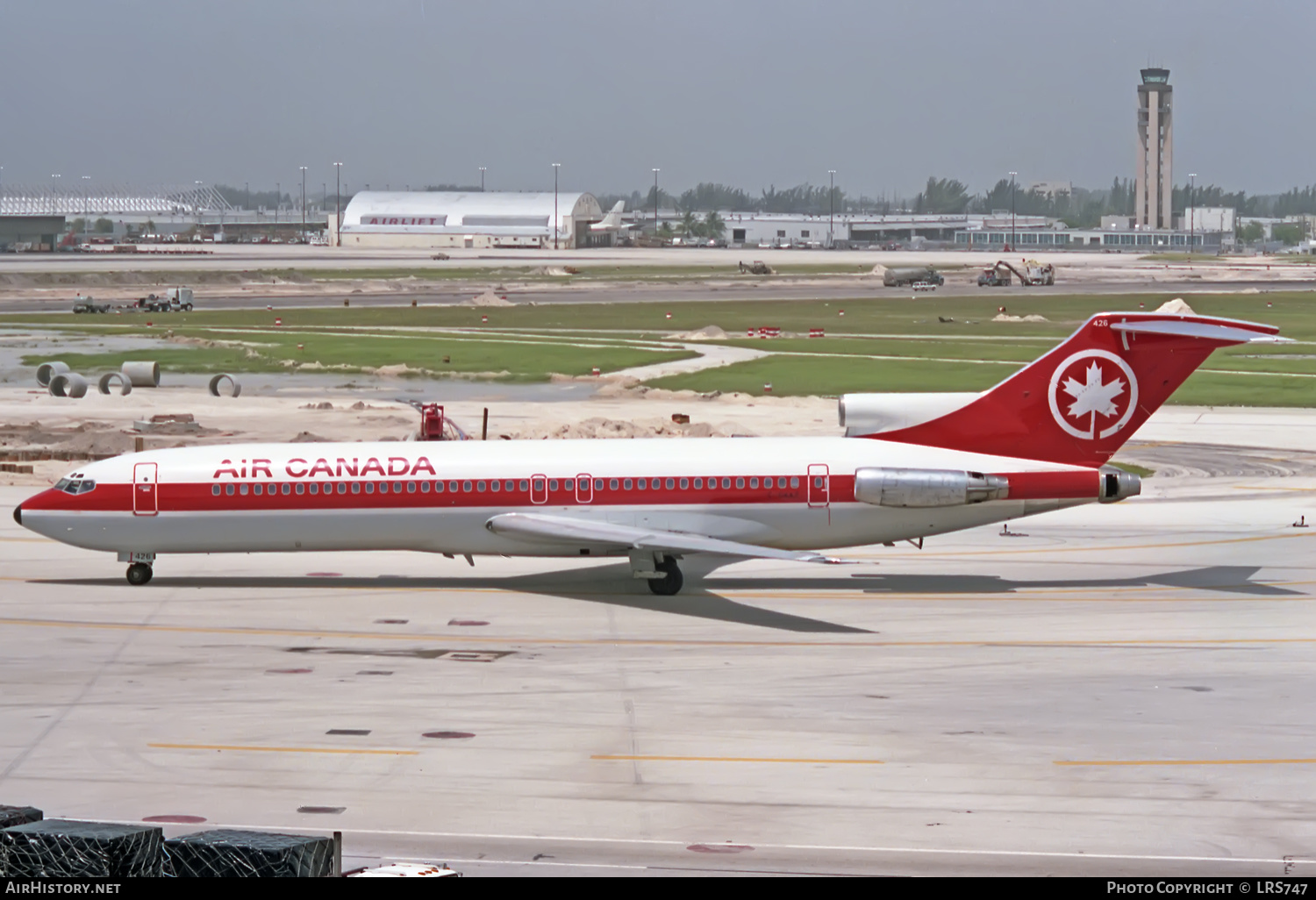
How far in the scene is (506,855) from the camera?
62.4ft

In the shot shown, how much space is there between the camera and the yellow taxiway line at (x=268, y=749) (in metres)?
23.7

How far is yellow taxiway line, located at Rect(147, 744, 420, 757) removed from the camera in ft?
77.7

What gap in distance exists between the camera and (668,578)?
117 ft

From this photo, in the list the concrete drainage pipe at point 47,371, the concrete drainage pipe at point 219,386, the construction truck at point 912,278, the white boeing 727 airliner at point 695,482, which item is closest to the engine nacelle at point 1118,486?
the white boeing 727 airliner at point 695,482

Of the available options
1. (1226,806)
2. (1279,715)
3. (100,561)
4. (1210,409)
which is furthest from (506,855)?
(1210,409)

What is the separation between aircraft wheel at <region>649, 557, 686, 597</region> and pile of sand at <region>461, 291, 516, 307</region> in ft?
313

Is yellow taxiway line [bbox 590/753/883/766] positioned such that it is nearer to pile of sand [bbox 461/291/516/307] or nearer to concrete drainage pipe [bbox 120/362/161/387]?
concrete drainage pipe [bbox 120/362/161/387]

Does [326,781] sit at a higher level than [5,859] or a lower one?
lower

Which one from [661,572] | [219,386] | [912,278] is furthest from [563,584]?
[912,278]

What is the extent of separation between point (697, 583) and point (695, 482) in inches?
124

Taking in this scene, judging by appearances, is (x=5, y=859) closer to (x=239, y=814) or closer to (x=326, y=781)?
(x=239, y=814)

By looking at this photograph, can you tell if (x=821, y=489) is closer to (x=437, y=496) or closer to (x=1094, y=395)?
(x=1094, y=395)

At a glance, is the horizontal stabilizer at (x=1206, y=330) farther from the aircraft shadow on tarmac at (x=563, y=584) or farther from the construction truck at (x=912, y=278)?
the construction truck at (x=912, y=278)

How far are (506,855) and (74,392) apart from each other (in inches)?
2249
